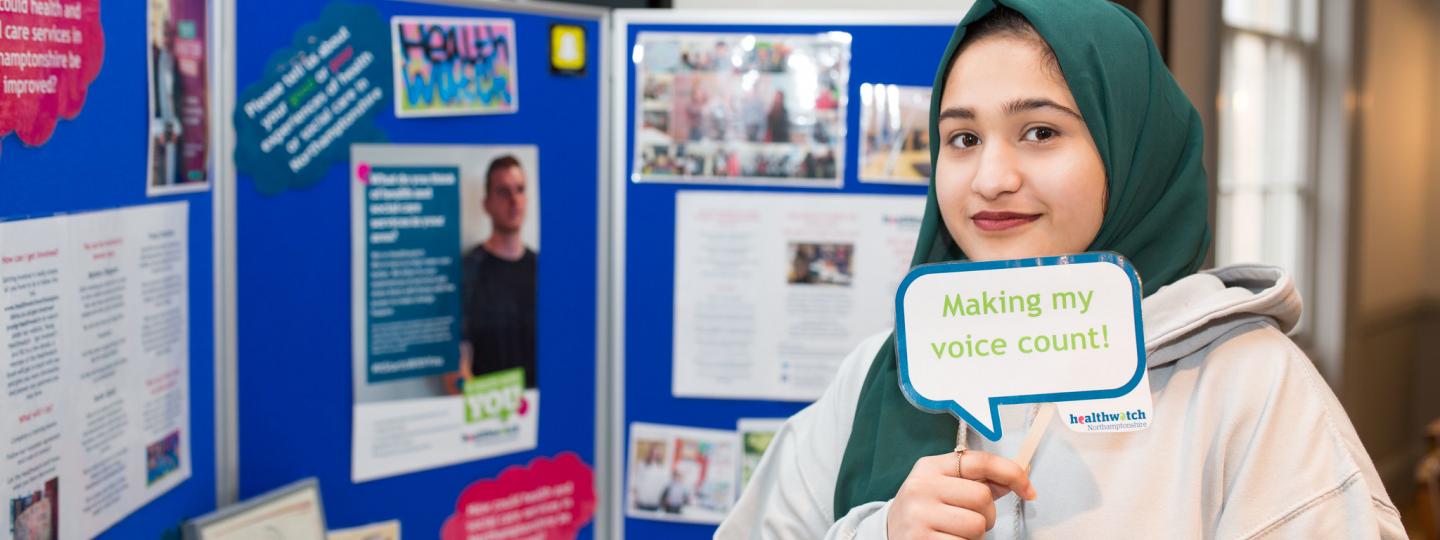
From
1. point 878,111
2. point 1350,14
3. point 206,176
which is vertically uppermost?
point 1350,14

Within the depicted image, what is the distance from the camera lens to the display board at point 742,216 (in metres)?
2.11

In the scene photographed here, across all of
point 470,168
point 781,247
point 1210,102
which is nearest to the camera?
point 470,168

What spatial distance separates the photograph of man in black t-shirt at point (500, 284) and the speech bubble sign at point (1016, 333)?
1194mm

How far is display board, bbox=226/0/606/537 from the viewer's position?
1874 millimetres

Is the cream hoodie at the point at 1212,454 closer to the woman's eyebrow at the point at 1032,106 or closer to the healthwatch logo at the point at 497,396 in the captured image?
the woman's eyebrow at the point at 1032,106

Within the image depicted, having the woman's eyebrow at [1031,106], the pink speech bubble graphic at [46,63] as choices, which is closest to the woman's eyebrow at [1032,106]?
the woman's eyebrow at [1031,106]

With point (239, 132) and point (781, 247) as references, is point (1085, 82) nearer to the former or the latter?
point (781, 247)

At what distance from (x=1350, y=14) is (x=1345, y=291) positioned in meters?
1.10

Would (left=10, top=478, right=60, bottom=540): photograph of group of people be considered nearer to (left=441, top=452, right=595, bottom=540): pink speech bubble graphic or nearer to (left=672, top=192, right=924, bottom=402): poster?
(left=441, top=452, right=595, bottom=540): pink speech bubble graphic

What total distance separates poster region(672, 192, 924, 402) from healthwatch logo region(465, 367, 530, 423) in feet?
0.90

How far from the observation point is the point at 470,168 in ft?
6.64

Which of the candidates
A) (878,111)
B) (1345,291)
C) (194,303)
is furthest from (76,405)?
(1345,291)

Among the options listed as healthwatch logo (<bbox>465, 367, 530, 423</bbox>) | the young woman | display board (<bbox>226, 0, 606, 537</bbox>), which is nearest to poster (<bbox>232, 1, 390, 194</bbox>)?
display board (<bbox>226, 0, 606, 537</bbox>)

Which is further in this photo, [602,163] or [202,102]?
[602,163]
